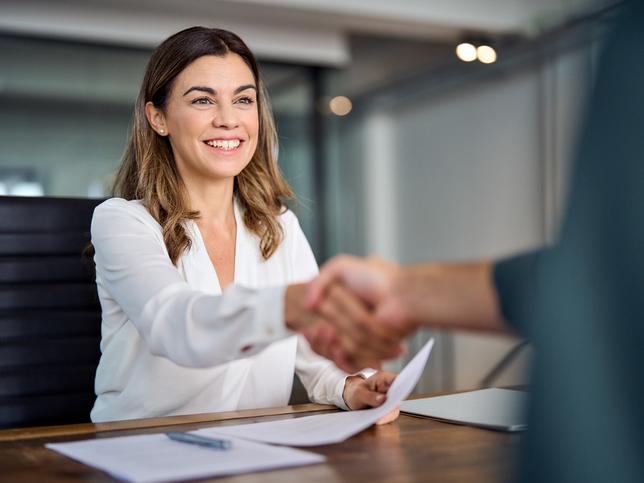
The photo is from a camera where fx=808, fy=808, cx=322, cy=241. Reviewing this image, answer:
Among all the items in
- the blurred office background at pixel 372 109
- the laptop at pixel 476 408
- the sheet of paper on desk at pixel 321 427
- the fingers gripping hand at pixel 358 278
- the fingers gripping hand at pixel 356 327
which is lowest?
the laptop at pixel 476 408

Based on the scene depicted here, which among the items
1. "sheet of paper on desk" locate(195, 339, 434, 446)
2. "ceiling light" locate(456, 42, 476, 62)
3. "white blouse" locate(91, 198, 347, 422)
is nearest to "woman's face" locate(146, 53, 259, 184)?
"white blouse" locate(91, 198, 347, 422)

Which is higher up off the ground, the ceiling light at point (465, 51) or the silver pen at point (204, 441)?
the ceiling light at point (465, 51)

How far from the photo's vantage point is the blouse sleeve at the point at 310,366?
1.65 m

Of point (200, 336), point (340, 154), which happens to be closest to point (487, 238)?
point (340, 154)

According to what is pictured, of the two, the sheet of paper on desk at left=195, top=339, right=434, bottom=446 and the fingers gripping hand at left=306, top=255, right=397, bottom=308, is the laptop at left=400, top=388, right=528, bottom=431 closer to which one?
the sheet of paper on desk at left=195, top=339, right=434, bottom=446

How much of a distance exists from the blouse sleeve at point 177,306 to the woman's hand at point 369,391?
341 millimetres

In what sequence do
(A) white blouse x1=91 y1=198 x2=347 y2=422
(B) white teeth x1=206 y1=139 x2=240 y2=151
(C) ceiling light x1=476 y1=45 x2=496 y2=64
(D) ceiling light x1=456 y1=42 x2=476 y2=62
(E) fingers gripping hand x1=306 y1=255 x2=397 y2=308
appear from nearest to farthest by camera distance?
(E) fingers gripping hand x1=306 y1=255 x2=397 y2=308
(A) white blouse x1=91 y1=198 x2=347 y2=422
(B) white teeth x1=206 y1=139 x2=240 y2=151
(D) ceiling light x1=456 y1=42 x2=476 y2=62
(C) ceiling light x1=476 y1=45 x2=496 y2=64

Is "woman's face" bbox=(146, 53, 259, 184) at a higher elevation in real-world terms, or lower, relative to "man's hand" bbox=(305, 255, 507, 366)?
higher

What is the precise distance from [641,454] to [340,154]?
6703 millimetres

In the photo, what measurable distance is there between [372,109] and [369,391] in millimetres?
6350

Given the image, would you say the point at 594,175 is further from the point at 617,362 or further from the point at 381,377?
the point at 381,377

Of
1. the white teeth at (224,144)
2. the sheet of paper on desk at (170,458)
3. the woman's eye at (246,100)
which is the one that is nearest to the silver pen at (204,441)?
the sheet of paper on desk at (170,458)

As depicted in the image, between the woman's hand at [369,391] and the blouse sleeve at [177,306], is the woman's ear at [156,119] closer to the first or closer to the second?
the blouse sleeve at [177,306]

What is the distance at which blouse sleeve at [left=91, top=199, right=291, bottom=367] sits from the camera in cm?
121
